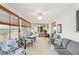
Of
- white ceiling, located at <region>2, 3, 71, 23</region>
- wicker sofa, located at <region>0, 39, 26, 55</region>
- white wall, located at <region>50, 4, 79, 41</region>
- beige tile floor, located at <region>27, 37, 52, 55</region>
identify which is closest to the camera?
wicker sofa, located at <region>0, 39, 26, 55</region>

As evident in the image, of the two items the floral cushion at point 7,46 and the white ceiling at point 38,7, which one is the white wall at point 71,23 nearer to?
the white ceiling at point 38,7

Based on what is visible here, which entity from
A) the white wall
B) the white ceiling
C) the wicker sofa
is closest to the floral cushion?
the wicker sofa

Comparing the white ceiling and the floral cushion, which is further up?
the white ceiling

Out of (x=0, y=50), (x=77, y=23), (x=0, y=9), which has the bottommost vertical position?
(x=0, y=50)

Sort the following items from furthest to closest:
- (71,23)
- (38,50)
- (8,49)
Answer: (38,50) → (71,23) → (8,49)

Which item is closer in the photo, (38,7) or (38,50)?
(38,7)

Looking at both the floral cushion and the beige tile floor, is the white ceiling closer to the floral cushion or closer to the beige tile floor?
the floral cushion

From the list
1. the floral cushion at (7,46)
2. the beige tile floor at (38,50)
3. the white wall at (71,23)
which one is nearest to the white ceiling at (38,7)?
the white wall at (71,23)

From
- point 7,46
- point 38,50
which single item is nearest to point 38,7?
point 7,46

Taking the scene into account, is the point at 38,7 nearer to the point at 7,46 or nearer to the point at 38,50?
the point at 7,46
